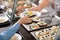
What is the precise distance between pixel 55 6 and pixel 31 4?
351 mm

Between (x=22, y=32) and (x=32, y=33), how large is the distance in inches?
3.9

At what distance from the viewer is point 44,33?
1.24 meters

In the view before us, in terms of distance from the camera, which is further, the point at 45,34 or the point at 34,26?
the point at 34,26

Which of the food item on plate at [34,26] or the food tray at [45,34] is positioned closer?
the food tray at [45,34]

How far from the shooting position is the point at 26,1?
1862 millimetres

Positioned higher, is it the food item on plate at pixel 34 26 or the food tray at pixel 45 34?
the food item on plate at pixel 34 26

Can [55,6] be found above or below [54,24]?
above

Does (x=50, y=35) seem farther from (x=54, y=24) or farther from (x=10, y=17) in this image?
(x=10, y=17)

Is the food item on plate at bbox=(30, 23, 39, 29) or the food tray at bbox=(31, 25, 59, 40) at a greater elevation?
the food item on plate at bbox=(30, 23, 39, 29)

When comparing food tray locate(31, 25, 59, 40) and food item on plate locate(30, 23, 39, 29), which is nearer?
food tray locate(31, 25, 59, 40)

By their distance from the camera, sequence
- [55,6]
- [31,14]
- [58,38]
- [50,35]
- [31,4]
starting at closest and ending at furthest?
[58,38] → [50,35] → [31,14] → [55,6] → [31,4]

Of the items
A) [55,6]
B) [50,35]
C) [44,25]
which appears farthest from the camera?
[55,6]

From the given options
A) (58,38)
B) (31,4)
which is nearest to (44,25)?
(31,4)

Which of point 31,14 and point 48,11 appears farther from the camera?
point 48,11
